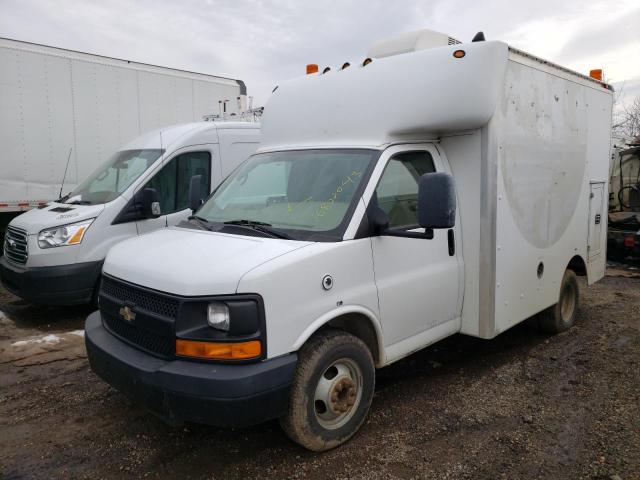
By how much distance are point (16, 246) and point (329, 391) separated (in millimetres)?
4944

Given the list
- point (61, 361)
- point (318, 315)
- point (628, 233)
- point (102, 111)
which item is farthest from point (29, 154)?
point (628, 233)

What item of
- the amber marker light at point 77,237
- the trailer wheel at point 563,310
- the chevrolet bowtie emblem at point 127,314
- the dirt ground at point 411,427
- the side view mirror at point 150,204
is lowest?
the dirt ground at point 411,427

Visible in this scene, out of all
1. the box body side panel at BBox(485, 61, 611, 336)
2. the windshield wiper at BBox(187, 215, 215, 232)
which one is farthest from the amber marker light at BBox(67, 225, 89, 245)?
the box body side panel at BBox(485, 61, 611, 336)

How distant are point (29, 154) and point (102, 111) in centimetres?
148

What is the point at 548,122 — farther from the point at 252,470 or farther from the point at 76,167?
the point at 76,167

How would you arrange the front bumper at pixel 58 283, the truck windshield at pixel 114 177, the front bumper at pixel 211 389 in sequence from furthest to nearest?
the truck windshield at pixel 114 177 → the front bumper at pixel 58 283 → the front bumper at pixel 211 389

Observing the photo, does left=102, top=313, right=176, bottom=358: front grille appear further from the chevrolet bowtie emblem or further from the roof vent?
the roof vent

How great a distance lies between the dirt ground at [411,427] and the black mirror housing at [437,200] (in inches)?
61.0

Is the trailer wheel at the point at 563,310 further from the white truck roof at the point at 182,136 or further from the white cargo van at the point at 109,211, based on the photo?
the white truck roof at the point at 182,136

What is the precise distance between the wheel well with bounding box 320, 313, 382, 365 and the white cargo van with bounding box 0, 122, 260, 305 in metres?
2.79

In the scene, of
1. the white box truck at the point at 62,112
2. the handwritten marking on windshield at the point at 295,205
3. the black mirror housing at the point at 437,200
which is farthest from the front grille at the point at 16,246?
the black mirror housing at the point at 437,200

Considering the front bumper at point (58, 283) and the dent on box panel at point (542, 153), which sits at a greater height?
the dent on box panel at point (542, 153)

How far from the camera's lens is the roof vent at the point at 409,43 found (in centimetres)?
447

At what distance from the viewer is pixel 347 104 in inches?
172
